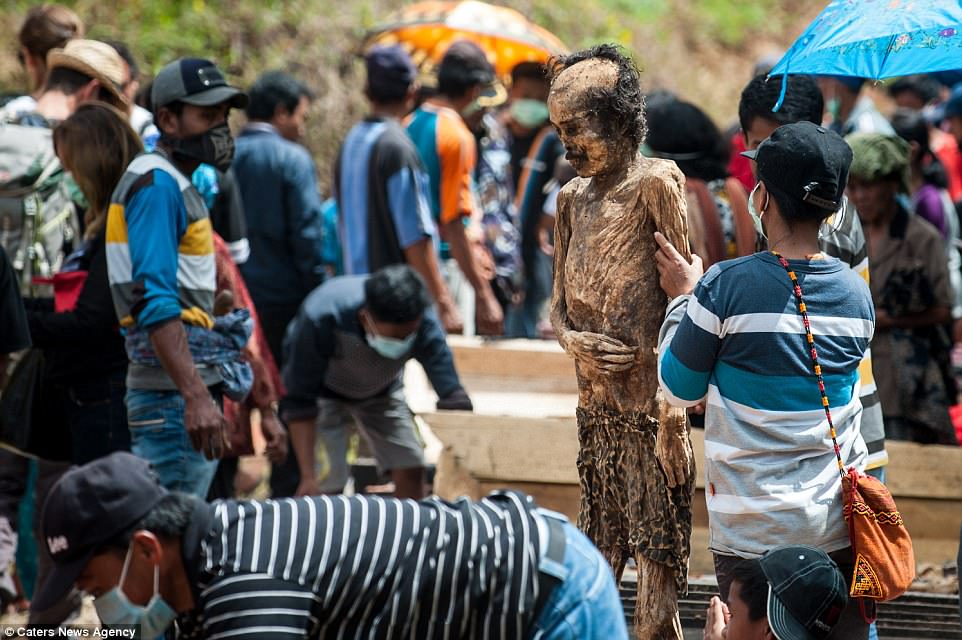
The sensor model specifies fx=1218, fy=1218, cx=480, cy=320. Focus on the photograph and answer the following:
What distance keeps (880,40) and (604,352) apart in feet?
4.54

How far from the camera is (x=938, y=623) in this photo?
4.57 m

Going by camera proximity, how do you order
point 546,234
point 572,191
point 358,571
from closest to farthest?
point 358,571
point 572,191
point 546,234

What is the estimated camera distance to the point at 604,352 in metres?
3.70

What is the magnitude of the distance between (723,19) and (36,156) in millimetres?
13653

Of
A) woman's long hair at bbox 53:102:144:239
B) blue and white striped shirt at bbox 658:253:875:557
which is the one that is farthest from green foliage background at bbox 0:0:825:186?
blue and white striped shirt at bbox 658:253:875:557

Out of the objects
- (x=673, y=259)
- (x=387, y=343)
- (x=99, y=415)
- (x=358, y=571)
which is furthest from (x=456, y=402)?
(x=358, y=571)

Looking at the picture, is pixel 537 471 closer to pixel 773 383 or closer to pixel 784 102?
pixel 784 102

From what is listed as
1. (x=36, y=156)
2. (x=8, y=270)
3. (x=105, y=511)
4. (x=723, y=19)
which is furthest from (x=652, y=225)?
(x=723, y=19)

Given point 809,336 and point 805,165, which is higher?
point 805,165

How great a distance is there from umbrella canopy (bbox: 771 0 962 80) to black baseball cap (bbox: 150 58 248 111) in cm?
195

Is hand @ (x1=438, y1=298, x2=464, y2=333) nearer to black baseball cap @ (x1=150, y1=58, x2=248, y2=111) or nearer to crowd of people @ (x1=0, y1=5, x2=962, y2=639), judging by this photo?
crowd of people @ (x1=0, y1=5, x2=962, y2=639)

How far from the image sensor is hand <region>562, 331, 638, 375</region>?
12.1ft

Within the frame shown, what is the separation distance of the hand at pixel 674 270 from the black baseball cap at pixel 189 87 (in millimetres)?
1724

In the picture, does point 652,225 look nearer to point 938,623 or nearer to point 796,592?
point 796,592
